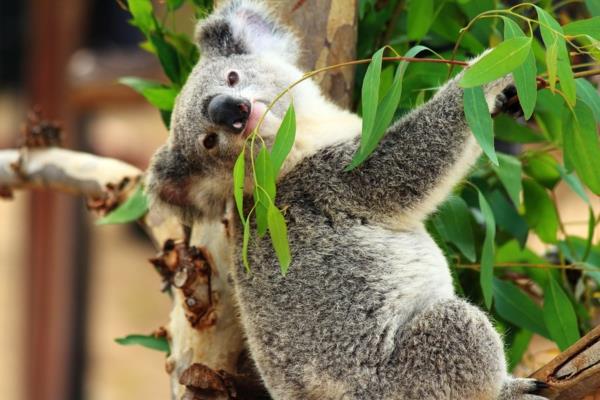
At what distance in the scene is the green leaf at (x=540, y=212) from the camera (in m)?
2.73

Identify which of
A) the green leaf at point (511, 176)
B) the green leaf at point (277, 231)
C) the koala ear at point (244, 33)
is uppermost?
the koala ear at point (244, 33)

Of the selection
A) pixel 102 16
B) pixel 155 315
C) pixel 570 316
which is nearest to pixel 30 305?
pixel 102 16

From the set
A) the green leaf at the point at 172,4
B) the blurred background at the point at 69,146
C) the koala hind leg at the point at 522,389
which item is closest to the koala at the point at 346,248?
the koala hind leg at the point at 522,389

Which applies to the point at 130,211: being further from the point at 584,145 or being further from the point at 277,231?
the point at 584,145

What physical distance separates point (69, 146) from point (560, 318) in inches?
219

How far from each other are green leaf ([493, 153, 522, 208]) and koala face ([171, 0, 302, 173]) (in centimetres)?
65

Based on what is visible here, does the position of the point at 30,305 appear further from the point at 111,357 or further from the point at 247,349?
the point at 247,349

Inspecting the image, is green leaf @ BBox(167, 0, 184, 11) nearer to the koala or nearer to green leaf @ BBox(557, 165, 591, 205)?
the koala

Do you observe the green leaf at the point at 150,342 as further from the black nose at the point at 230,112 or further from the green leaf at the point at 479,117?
the green leaf at the point at 479,117

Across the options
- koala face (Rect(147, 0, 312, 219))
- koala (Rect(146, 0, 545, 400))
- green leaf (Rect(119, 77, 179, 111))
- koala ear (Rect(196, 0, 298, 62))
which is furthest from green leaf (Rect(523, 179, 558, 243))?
green leaf (Rect(119, 77, 179, 111))

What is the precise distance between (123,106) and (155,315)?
4012 millimetres

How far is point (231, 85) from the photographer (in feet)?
8.48

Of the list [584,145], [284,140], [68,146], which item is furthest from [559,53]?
[68,146]

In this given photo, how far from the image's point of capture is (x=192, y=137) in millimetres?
2523
